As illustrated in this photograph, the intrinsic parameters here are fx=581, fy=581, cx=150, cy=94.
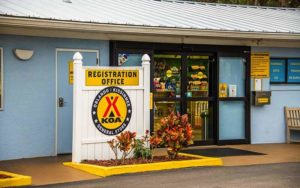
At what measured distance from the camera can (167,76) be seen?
1449 cm

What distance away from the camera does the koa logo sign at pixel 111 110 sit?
11.5 meters

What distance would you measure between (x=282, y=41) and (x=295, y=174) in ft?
18.8

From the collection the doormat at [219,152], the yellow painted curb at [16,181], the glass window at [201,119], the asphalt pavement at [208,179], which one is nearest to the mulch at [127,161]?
the asphalt pavement at [208,179]

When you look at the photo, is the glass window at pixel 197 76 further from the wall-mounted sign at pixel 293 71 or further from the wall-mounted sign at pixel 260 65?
the wall-mounted sign at pixel 293 71

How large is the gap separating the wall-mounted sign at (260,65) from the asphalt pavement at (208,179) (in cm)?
452

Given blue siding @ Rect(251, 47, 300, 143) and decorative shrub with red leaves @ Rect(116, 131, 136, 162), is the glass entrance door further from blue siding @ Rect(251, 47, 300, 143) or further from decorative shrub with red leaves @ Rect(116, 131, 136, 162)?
decorative shrub with red leaves @ Rect(116, 131, 136, 162)

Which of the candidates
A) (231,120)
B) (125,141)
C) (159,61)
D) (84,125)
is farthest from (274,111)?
(84,125)

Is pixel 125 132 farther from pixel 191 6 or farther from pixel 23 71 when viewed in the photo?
pixel 191 6

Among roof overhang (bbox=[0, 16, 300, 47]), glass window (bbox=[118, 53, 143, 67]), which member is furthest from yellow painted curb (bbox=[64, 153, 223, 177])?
glass window (bbox=[118, 53, 143, 67])

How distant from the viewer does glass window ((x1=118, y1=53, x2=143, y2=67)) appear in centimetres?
1371

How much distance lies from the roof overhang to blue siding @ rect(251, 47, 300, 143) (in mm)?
268

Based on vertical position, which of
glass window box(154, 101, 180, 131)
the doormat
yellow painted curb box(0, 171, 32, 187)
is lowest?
yellow painted curb box(0, 171, 32, 187)

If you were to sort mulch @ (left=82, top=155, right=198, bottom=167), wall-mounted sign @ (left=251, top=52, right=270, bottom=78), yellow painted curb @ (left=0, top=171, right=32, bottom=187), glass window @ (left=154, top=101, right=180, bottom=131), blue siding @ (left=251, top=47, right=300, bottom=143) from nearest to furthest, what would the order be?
yellow painted curb @ (left=0, top=171, right=32, bottom=187)
mulch @ (left=82, top=155, right=198, bottom=167)
glass window @ (left=154, top=101, right=180, bottom=131)
wall-mounted sign @ (left=251, top=52, right=270, bottom=78)
blue siding @ (left=251, top=47, right=300, bottom=143)

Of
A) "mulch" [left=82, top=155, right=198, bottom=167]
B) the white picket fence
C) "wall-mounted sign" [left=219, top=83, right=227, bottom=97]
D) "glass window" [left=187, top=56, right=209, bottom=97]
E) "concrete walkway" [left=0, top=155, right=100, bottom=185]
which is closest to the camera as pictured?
"concrete walkway" [left=0, top=155, right=100, bottom=185]
